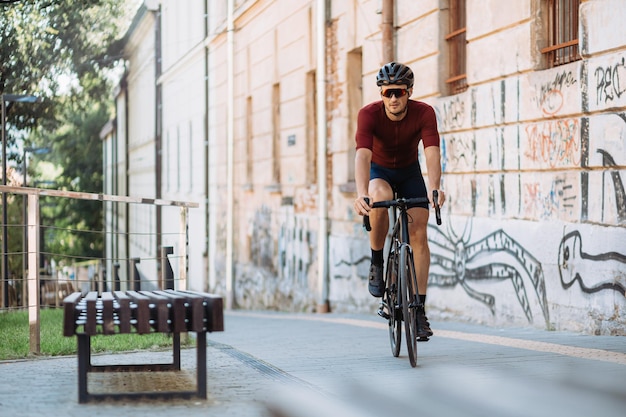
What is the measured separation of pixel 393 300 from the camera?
289 inches

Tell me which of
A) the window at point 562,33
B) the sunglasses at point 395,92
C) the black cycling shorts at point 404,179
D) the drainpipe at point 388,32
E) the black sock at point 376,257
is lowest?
the black sock at point 376,257

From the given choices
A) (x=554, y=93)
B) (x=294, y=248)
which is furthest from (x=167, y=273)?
(x=294, y=248)

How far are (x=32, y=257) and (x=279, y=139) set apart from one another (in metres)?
12.7

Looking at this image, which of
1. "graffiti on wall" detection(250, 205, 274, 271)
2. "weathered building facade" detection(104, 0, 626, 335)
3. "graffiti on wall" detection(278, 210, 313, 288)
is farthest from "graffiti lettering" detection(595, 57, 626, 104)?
"graffiti on wall" detection(250, 205, 274, 271)

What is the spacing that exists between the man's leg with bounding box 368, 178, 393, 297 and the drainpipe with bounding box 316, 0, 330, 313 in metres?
9.64

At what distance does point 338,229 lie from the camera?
16.8 meters

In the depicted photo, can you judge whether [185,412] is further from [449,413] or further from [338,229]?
[338,229]

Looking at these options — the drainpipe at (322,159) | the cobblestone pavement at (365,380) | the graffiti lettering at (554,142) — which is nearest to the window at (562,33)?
the graffiti lettering at (554,142)

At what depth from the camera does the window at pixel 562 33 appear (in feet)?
32.5

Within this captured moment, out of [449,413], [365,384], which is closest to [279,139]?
[365,384]

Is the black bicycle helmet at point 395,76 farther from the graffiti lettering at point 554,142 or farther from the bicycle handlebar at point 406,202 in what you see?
the graffiti lettering at point 554,142

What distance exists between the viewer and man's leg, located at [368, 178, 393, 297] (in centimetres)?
730

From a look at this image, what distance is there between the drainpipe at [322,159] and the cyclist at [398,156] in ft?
32.0

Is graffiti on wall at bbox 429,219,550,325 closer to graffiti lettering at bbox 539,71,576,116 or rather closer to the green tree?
graffiti lettering at bbox 539,71,576,116
